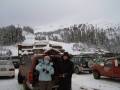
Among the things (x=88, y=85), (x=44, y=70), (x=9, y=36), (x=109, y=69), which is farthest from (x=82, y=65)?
(x=9, y=36)

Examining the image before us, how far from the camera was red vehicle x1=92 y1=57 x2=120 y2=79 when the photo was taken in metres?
18.9

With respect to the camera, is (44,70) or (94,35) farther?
(94,35)

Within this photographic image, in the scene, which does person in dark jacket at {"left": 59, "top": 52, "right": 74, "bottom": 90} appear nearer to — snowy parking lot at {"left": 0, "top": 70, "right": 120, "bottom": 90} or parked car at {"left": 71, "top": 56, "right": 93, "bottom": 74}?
snowy parking lot at {"left": 0, "top": 70, "right": 120, "bottom": 90}

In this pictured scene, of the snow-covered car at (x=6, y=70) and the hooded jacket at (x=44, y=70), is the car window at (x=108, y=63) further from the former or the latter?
the hooded jacket at (x=44, y=70)

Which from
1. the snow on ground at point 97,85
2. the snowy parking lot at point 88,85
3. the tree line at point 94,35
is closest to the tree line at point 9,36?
the tree line at point 94,35

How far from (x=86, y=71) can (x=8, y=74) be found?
7.74 metres

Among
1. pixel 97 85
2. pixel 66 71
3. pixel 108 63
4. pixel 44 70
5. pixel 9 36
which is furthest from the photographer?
pixel 9 36

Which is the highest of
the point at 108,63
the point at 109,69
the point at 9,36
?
the point at 9,36

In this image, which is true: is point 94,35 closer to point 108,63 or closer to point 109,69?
point 108,63

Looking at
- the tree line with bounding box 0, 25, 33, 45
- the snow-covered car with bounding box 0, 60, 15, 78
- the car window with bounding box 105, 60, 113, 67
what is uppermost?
the tree line with bounding box 0, 25, 33, 45

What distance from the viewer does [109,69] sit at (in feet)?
64.5

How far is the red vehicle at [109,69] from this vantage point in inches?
745

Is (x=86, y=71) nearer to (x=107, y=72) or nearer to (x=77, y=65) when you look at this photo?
(x=77, y=65)

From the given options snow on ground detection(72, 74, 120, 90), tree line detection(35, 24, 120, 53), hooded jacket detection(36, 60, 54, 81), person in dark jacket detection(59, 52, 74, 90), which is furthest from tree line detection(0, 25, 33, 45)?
hooded jacket detection(36, 60, 54, 81)
